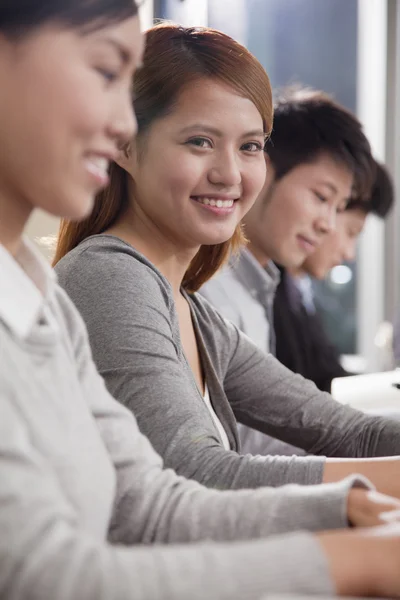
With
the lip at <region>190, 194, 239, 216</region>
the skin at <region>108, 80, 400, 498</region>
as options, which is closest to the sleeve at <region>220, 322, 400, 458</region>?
the skin at <region>108, 80, 400, 498</region>

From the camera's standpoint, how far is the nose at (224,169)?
141cm

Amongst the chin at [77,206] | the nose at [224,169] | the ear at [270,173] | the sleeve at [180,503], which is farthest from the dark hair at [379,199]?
the chin at [77,206]

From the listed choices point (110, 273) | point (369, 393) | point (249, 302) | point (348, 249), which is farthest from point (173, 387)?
point (348, 249)

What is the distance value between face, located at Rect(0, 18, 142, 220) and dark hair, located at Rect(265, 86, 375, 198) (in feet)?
4.98

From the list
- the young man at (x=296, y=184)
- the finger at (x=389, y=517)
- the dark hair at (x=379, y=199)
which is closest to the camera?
the finger at (x=389, y=517)

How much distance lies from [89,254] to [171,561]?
684mm

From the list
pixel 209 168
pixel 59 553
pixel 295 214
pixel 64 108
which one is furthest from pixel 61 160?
pixel 295 214

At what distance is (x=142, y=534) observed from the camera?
2.90 ft

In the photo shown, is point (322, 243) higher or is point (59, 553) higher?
point (59, 553)

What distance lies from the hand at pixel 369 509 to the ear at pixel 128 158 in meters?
0.75

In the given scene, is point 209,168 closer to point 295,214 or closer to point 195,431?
point 195,431

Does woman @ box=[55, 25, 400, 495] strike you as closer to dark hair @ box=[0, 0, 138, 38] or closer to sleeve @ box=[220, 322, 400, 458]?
sleeve @ box=[220, 322, 400, 458]

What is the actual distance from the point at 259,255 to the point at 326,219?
213 millimetres

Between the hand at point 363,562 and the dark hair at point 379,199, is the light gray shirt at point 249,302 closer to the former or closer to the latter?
the dark hair at point 379,199
